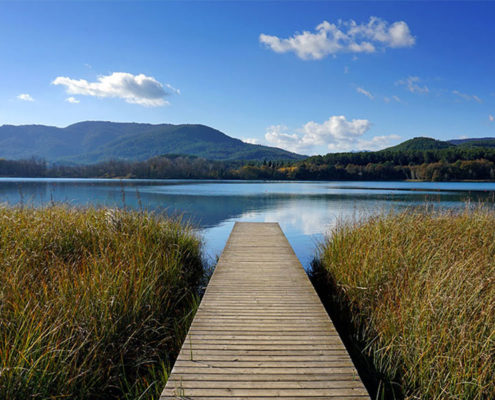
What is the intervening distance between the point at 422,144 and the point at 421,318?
117274 millimetres

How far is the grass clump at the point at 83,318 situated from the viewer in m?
2.04

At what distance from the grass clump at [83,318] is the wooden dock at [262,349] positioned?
0.35 m

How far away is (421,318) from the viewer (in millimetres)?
2596

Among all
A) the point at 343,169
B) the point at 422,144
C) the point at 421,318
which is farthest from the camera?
the point at 422,144

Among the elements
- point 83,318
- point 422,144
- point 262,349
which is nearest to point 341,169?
point 422,144

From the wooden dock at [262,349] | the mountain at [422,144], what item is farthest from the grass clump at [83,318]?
the mountain at [422,144]

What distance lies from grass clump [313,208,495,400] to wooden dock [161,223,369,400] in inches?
19.3

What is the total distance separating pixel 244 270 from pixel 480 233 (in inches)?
163

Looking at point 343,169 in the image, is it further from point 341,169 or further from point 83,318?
point 83,318

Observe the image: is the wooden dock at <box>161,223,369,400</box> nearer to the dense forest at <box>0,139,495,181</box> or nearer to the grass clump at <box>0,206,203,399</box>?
the grass clump at <box>0,206,203,399</box>

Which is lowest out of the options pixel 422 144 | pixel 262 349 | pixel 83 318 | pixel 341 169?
pixel 262 349

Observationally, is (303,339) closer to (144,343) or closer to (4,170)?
(144,343)

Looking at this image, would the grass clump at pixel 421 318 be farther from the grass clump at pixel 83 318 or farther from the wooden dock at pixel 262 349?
the grass clump at pixel 83 318

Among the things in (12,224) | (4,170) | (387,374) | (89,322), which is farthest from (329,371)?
(4,170)
